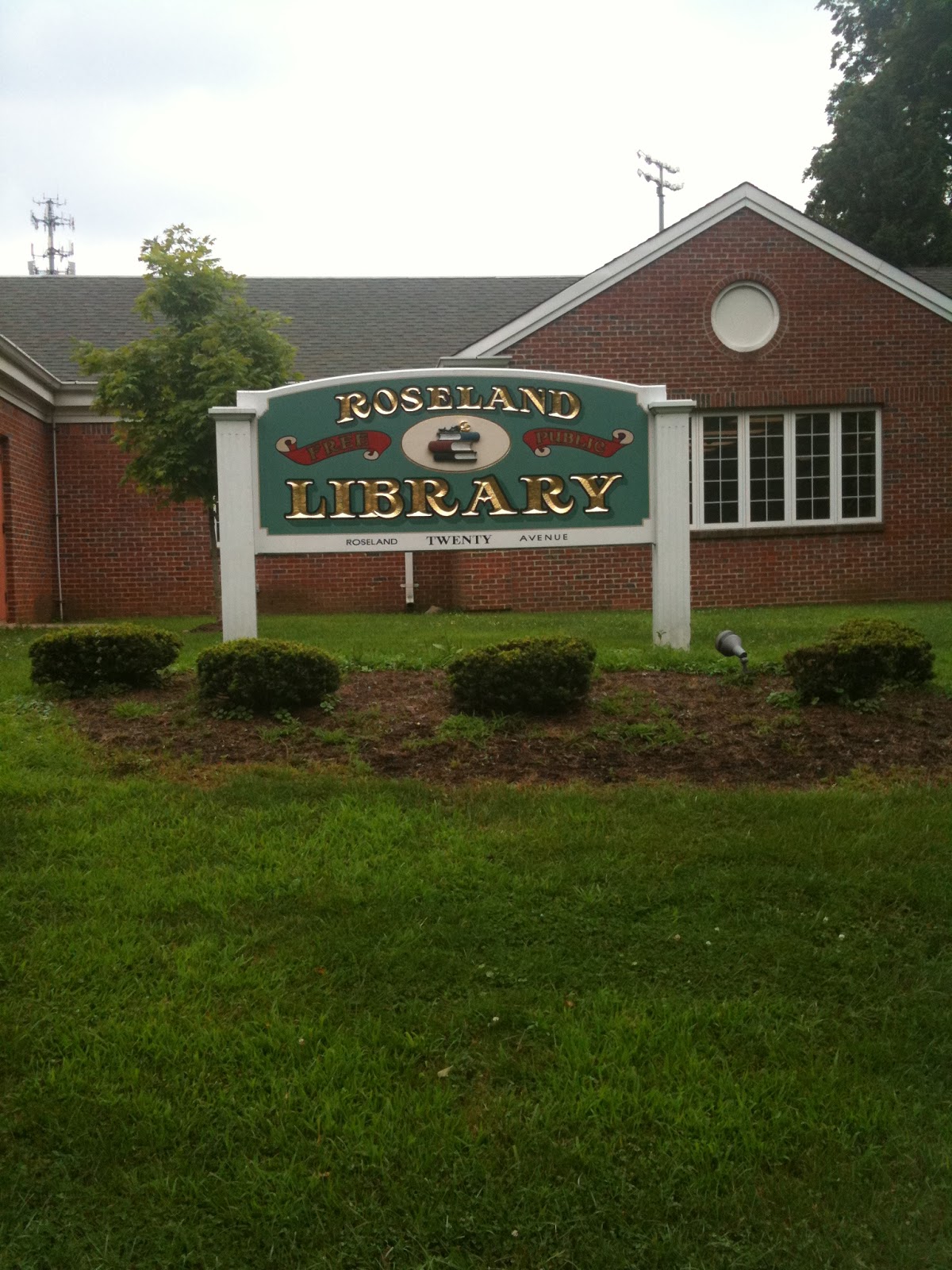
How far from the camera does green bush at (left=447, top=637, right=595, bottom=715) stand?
6.91 meters

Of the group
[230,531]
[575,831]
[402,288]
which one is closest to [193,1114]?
[575,831]

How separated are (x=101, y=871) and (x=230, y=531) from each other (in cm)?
507

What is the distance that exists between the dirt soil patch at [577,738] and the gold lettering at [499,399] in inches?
126

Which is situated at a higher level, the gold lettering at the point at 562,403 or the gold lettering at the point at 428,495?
the gold lettering at the point at 562,403

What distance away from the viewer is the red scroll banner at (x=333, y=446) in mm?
9680

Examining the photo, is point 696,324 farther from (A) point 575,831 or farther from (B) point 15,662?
(A) point 575,831

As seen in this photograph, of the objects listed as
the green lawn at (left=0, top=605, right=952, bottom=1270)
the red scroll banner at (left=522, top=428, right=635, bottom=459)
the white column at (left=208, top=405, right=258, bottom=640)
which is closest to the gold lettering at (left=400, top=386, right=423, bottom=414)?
the red scroll banner at (left=522, top=428, right=635, bottom=459)

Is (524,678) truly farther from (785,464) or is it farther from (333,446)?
(785,464)

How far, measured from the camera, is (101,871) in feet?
15.8

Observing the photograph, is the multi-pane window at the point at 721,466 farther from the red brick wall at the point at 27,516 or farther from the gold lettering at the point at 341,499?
the red brick wall at the point at 27,516

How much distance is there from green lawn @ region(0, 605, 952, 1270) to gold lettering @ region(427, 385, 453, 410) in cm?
487

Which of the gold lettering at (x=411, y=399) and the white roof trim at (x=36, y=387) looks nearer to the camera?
the gold lettering at (x=411, y=399)

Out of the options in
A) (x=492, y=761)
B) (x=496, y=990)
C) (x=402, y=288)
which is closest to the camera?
(x=496, y=990)

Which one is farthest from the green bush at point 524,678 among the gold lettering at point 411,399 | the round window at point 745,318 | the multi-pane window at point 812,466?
the round window at point 745,318
